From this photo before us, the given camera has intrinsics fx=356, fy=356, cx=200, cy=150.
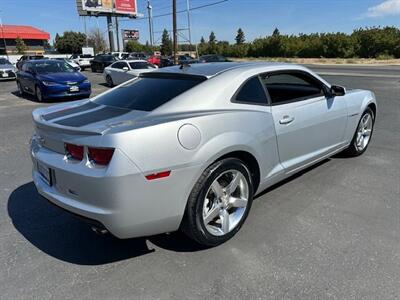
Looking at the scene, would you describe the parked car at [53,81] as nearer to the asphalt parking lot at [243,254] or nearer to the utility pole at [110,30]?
the asphalt parking lot at [243,254]

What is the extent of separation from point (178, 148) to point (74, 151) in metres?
0.78

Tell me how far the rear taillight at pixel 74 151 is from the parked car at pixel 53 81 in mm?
9662

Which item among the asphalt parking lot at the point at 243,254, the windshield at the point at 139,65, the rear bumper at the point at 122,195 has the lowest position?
the asphalt parking lot at the point at 243,254

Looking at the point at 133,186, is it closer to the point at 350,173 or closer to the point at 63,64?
the point at 350,173

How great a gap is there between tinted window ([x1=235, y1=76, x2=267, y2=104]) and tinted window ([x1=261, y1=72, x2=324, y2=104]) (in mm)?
322

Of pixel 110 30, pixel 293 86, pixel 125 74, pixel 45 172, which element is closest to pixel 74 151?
pixel 45 172

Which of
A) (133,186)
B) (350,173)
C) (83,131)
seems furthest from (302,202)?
(83,131)

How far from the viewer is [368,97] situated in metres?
5.34

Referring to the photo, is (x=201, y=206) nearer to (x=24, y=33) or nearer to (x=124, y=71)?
(x=124, y=71)

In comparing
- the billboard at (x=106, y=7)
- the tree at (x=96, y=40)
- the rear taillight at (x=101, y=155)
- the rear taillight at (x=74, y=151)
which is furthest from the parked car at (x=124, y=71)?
the tree at (x=96, y=40)

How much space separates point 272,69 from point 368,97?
2.34 meters

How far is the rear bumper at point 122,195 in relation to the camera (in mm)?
2449

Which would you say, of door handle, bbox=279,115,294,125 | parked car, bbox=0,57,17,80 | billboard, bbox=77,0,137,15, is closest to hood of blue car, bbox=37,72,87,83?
door handle, bbox=279,115,294,125

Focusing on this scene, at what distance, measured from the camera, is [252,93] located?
3463mm
